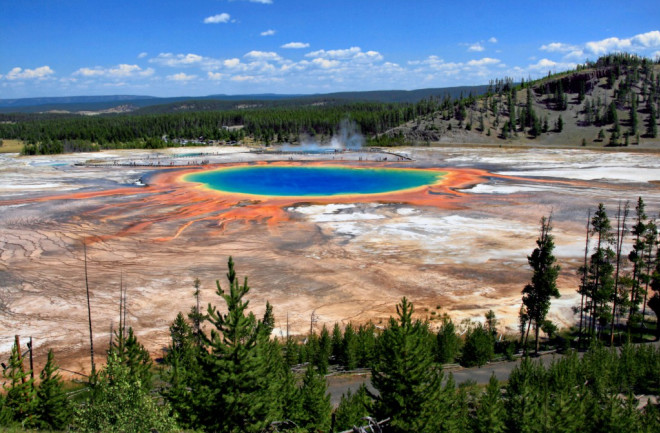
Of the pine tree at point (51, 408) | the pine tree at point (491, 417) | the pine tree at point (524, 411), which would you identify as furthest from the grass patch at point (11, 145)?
the pine tree at point (524, 411)

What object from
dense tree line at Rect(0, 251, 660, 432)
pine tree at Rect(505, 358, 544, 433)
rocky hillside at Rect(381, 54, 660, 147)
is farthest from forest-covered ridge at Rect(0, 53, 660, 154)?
pine tree at Rect(505, 358, 544, 433)

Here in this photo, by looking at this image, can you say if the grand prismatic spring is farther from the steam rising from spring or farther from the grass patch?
the grass patch

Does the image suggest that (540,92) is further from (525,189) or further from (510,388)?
(510,388)

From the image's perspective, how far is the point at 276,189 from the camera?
254 ft

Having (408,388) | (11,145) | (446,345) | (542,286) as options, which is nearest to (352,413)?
(408,388)

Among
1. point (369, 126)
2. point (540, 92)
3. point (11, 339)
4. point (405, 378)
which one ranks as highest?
point (540, 92)

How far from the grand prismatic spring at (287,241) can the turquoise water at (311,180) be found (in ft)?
1.62

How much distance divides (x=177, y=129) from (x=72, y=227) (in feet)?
→ 488

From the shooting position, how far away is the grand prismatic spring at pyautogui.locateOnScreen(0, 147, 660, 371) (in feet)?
110

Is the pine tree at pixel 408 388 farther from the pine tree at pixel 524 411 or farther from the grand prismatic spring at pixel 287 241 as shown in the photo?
the grand prismatic spring at pixel 287 241

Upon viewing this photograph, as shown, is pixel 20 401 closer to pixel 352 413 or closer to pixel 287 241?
pixel 352 413

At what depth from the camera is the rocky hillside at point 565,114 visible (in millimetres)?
145000

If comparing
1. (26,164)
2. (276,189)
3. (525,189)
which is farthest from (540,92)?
(26,164)

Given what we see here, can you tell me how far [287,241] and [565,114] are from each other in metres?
143
